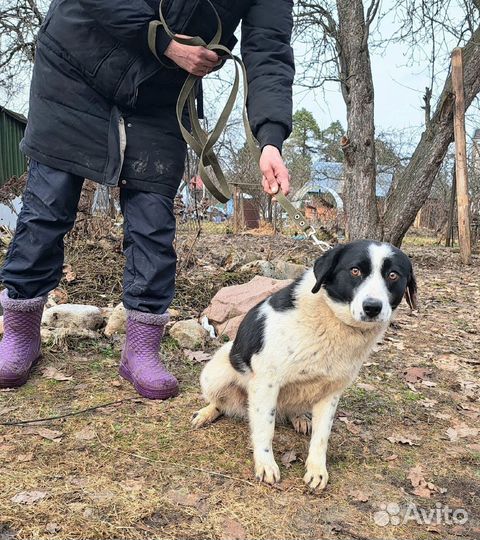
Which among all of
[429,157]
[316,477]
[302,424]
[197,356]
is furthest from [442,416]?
[429,157]

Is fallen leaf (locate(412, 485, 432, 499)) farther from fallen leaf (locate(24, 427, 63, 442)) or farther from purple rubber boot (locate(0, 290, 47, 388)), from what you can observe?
purple rubber boot (locate(0, 290, 47, 388))

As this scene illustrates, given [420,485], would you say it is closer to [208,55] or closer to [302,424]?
[302,424]

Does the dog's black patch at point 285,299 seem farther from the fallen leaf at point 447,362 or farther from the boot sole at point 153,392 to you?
the fallen leaf at point 447,362

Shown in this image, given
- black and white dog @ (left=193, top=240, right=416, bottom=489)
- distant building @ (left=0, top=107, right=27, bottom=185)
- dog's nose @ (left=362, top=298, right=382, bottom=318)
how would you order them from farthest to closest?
distant building @ (left=0, top=107, right=27, bottom=185) → black and white dog @ (left=193, top=240, right=416, bottom=489) → dog's nose @ (left=362, top=298, right=382, bottom=318)

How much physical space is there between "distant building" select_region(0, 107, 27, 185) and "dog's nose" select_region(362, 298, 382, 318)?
11596mm

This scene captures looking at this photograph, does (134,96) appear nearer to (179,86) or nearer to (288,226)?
(179,86)

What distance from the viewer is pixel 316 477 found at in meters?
2.19

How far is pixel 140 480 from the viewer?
6.88ft

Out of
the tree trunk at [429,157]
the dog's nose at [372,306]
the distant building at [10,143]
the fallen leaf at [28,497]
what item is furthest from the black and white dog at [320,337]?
the distant building at [10,143]

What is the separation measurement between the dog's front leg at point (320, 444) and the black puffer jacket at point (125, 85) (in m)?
1.20

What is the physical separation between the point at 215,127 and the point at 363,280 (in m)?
1.11

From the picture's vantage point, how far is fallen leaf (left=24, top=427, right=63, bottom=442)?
93.5 inches

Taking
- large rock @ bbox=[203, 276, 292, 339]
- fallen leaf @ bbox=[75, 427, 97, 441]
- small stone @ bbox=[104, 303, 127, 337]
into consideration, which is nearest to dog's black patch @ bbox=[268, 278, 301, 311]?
fallen leaf @ bbox=[75, 427, 97, 441]

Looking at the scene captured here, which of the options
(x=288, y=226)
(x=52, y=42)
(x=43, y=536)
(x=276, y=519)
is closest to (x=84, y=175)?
(x=52, y=42)
